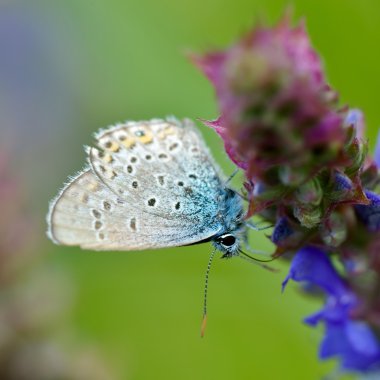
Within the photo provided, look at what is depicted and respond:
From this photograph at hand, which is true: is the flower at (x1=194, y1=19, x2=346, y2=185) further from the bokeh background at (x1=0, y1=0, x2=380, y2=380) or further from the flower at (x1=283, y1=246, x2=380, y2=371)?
the bokeh background at (x1=0, y1=0, x2=380, y2=380)

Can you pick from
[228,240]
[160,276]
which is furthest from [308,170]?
[160,276]

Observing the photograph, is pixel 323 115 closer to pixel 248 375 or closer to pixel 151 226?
pixel 151 226

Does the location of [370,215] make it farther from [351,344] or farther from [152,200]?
[152,200]

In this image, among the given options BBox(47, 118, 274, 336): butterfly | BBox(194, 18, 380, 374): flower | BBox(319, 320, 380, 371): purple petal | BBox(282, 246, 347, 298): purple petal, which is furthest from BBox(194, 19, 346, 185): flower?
BBox(47, 118, 274, 336): butterfly

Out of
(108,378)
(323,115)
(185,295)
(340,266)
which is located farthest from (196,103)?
(323,115)

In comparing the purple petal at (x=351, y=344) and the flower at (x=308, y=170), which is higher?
the flower at (x=308, y=170)

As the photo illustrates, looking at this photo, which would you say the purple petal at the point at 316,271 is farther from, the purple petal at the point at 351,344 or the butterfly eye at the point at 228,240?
Answer: the butterfly eye at the point at 228,240

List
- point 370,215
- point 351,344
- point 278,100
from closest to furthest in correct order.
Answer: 1. point 278,100
2. point 370,215
3. point 351,344

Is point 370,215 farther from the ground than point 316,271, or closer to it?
farther from the ground

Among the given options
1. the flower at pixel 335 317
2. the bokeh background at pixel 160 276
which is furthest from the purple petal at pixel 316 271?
the bokeh background at pixel 160 276
